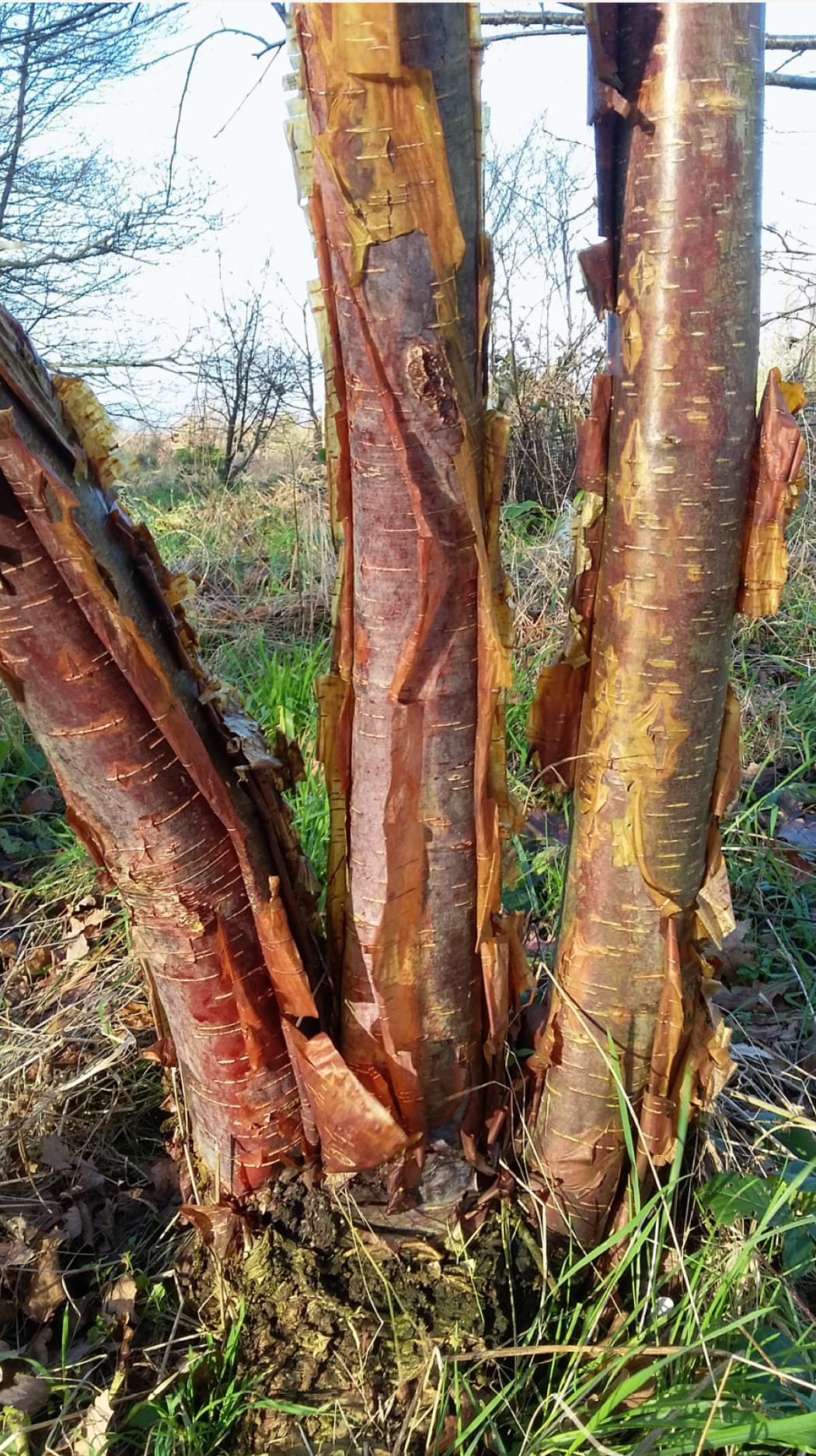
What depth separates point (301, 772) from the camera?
1261 millimetres

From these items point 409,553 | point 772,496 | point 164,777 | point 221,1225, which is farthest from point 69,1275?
point 772,496

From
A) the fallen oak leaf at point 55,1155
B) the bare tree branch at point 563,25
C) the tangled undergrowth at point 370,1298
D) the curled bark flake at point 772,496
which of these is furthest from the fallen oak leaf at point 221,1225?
the bare tree branch at point 563,25

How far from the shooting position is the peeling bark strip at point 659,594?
82 centimetres

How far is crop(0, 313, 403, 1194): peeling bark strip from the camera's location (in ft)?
2.88

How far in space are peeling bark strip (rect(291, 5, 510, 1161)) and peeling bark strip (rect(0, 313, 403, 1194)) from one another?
10 centimetres

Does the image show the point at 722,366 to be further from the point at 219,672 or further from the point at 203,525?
the point at 203,525

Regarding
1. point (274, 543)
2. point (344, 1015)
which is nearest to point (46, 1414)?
point (344, 1015)

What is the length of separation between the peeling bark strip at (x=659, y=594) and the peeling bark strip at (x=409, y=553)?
128 millimetres

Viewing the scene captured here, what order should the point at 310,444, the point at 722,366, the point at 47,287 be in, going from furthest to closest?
the point at 47,287
the point at 310,444
the point at 722,366

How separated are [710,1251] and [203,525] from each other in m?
4.32

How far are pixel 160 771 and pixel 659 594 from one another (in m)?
0.60

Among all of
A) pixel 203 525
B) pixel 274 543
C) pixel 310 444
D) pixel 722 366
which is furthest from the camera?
pixel 310 444

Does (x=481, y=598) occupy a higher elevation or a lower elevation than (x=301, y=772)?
higher

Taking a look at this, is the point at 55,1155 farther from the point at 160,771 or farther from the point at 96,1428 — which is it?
the point at 160,771
